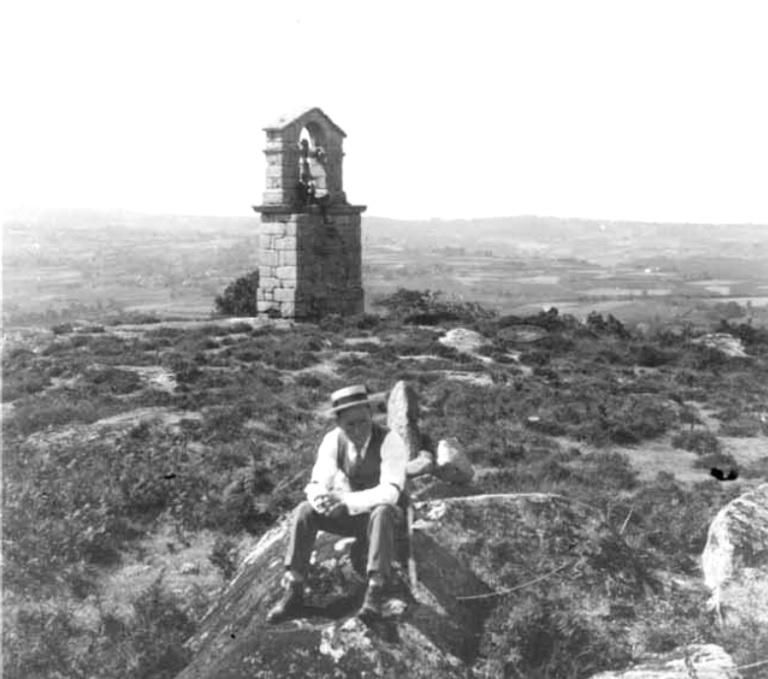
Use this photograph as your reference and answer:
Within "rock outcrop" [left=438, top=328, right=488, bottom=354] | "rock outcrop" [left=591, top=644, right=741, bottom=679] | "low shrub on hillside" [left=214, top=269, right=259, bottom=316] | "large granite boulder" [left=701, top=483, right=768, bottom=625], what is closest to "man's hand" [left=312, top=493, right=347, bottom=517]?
"rock outcrop" [left=591, top=644, right=741, bottom=679]

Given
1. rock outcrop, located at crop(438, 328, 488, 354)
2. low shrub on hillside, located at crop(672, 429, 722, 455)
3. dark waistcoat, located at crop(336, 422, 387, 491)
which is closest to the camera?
dark waistcoat, located at crop(336, 422, 387, 491)

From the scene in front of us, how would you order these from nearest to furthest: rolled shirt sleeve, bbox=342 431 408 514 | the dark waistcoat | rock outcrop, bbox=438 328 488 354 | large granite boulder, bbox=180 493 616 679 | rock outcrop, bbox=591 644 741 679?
large granite boulder, bbox=180 493 616 679 → rock outcrop, bbox=591 644 741 679 → rolled shirt sleeve, bbox=342 431 408 514 → the dark waistcoat → rock outcrop, bbox=438 328 488 354

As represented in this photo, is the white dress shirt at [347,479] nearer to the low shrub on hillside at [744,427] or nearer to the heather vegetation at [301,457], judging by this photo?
the heather vegetation at [301,457]

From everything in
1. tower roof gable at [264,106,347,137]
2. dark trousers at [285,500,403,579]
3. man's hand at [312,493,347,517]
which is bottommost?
dark trousers at [285,500,403,579]

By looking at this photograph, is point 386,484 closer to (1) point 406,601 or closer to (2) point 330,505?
(2) point 330,505

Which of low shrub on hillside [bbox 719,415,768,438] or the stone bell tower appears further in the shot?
the stone bell tower

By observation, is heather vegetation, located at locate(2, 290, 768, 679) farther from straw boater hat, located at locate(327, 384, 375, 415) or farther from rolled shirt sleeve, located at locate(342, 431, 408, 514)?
straw boater hat, located at locate(327, 384, 375, 415)

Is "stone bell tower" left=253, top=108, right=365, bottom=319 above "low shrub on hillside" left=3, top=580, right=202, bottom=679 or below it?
above
